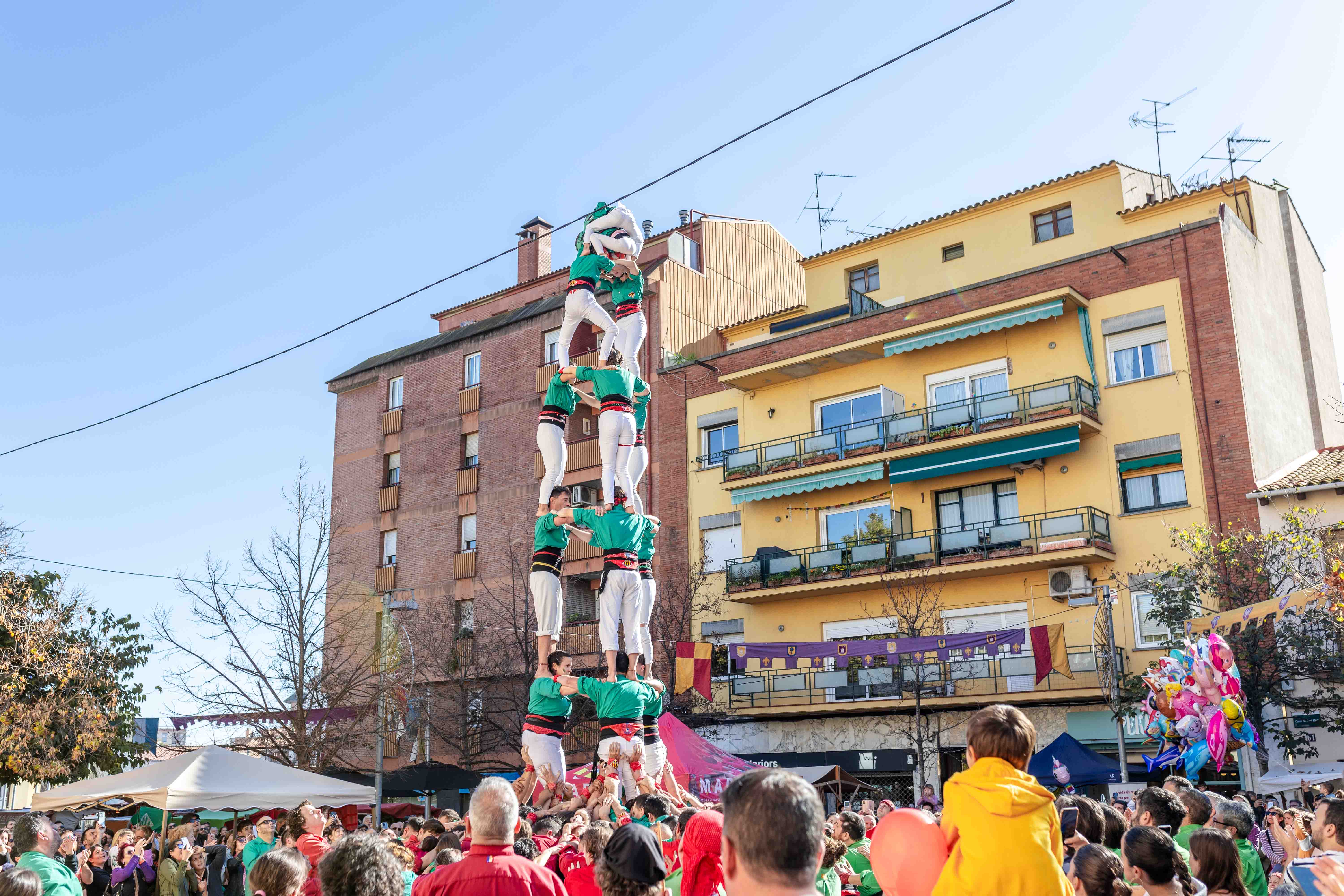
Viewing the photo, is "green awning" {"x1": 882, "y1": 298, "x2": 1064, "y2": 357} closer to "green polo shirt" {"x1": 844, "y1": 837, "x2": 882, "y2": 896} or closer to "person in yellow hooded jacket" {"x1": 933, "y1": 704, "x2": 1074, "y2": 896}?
"green polo shirt" {"x1": 844, "y1": 837, "x2": 882, "y2": 896}

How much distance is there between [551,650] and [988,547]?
700 inches

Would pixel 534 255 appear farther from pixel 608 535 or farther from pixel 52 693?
pixel 608 535

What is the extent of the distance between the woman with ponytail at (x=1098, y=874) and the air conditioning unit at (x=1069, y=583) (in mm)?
24129

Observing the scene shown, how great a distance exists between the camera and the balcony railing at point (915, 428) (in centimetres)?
2842

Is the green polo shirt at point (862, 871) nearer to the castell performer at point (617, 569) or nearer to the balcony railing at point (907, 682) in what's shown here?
the castell performer at point (617, 569)

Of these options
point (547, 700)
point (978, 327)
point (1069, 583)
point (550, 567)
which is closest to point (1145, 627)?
point (1069, 583)

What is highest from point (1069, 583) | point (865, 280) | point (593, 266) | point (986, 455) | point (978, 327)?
point (865, 280)

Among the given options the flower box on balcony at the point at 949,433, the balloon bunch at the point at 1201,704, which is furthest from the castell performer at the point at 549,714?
the flower box on balcony at the point at 949,433

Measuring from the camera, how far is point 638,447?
14.6 metres

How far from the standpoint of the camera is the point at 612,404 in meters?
14.5

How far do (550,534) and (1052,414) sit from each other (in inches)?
700

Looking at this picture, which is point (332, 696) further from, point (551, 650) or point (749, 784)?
point (749, 784)

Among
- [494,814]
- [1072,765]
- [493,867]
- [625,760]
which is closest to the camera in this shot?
[493,867]

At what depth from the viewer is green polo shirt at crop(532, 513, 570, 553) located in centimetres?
1371
